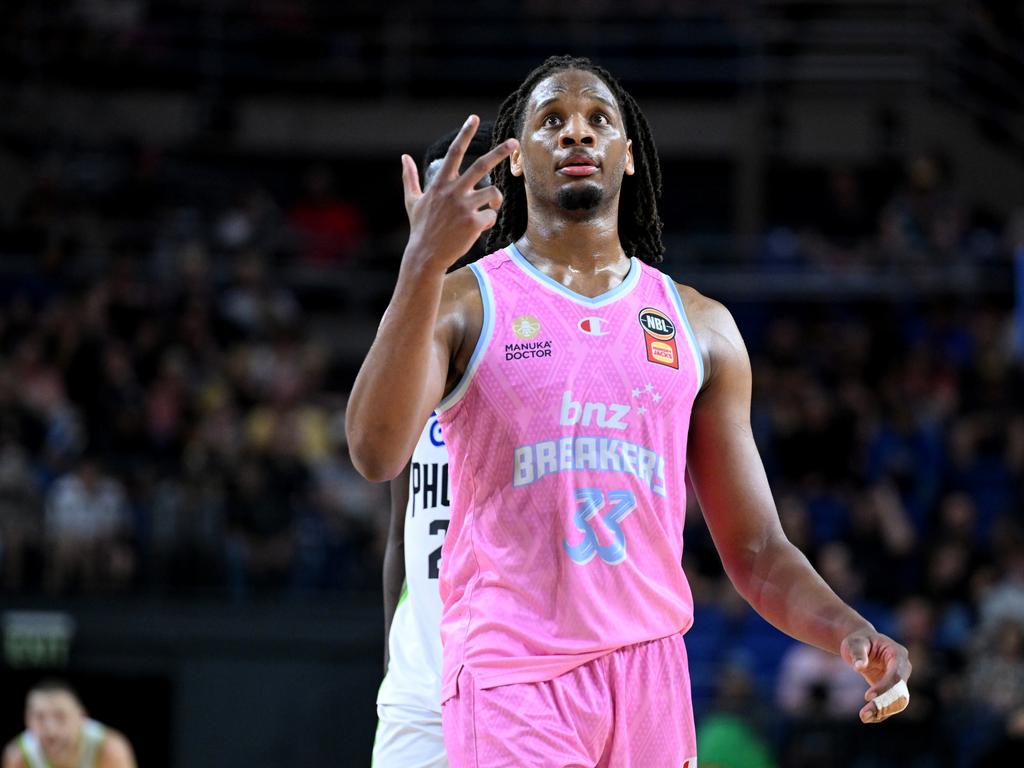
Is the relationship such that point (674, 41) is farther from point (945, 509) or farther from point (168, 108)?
point (945, 509)

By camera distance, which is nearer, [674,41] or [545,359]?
[545,359]

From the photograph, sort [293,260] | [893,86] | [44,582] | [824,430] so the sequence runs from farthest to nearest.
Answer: [893,86] < [293,260] < [824,430] < [44,582]

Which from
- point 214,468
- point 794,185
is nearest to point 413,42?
point 794,185

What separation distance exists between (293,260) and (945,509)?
7.27 metres

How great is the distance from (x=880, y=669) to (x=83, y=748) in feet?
17.6

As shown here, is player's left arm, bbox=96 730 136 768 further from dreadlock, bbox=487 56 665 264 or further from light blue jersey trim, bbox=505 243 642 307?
light blue jersey trim, bbox=505 243 642 307

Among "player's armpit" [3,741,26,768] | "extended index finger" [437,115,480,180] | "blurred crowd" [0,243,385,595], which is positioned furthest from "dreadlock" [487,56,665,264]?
"blurred crowd" [0,243,385,595]

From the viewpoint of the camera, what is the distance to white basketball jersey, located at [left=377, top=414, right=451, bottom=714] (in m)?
3.96

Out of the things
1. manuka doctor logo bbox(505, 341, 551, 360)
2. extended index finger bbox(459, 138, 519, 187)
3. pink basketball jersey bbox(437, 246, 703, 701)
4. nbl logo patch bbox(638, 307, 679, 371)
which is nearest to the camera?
extended index finger bbox(459, 138, 519, 187)

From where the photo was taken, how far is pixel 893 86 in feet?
55.5

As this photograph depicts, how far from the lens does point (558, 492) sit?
3.19 metres

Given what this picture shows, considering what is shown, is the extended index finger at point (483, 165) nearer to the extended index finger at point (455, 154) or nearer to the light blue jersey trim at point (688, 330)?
the extended index finger at point (455, 154)

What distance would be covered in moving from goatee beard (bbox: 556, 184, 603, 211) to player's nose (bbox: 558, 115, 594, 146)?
99 mm

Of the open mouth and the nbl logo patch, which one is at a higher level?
the open mouth
